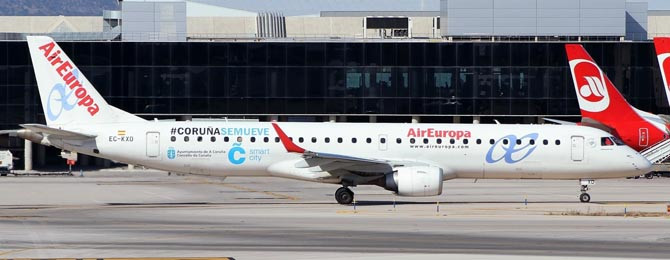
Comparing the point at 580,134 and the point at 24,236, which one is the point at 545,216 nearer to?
the point at 580,134

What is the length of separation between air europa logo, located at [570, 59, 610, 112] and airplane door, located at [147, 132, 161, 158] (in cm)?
2696

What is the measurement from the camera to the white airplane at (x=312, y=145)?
42.5 meters

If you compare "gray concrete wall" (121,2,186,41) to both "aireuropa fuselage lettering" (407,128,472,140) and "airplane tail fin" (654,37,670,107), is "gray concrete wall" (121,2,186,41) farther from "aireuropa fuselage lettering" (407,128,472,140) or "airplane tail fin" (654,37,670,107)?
"airplane tail fin" (654,37,670,107)

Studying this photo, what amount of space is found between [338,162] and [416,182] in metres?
2.93

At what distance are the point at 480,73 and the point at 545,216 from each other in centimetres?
4512

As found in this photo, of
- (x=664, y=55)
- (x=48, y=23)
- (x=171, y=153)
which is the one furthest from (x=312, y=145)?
(x=48, y=23)

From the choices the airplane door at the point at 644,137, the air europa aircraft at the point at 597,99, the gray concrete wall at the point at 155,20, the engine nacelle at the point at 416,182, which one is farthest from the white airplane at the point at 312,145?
the gray concrete wall at the point at 155,20

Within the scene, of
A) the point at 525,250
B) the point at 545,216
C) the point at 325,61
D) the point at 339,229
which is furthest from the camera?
the point at 325,61

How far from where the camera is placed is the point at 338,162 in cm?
4153

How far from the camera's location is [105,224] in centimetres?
3341

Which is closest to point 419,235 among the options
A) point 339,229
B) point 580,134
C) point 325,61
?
point 339,229

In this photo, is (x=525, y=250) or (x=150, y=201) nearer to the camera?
(x=525, y=250)

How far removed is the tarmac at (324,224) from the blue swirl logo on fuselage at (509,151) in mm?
1760

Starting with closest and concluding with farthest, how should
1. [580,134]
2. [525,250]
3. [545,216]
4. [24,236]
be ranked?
[525,250] → [24,236] → [545,216] → [580,134]
